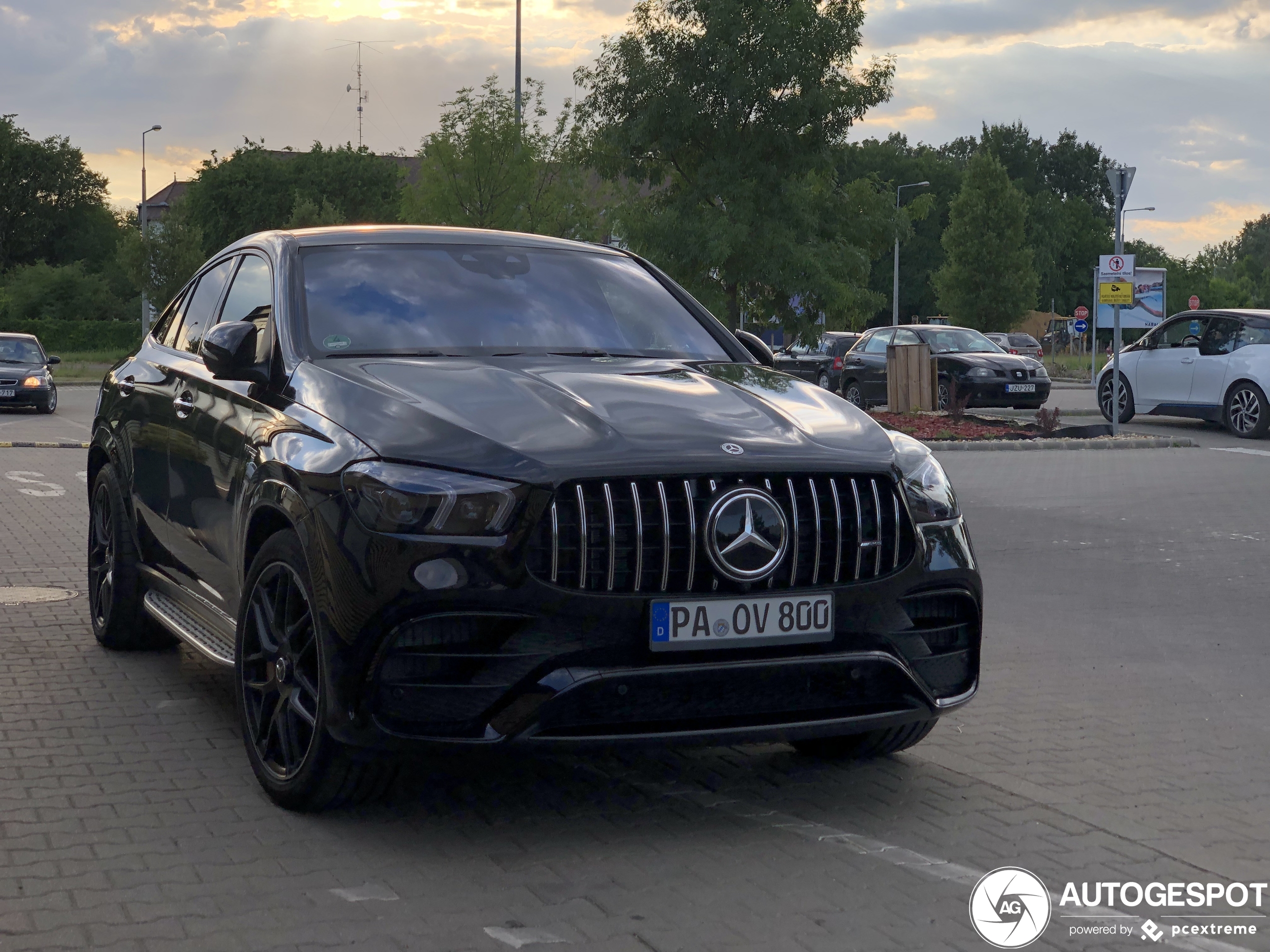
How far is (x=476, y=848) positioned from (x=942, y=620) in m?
1.44

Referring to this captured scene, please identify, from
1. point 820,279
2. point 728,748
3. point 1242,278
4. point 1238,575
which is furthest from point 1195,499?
point 1242,278

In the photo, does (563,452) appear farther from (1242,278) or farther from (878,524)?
(1242,278)

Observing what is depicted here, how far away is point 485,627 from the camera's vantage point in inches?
155

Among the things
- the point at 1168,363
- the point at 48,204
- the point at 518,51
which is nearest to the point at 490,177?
the point at 518,51

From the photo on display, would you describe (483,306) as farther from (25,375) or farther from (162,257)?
(162,257)

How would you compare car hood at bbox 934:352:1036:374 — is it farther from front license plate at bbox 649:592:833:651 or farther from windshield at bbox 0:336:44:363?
front license plate at bbox 649:592:833:651

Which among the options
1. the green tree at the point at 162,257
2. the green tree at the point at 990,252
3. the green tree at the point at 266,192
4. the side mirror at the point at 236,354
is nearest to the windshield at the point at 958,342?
the side mirror at the point at 236,354

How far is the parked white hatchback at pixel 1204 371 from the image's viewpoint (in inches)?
823

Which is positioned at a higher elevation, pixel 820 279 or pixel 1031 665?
pixel 820 279

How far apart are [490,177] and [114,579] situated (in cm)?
3475

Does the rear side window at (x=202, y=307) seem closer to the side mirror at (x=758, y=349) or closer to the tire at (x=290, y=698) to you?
the tire at (x=290, y=698)

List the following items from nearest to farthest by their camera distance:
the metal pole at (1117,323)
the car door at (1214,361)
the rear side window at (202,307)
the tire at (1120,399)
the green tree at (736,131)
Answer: the rear side window at (202,307)
the metal pole at (1117,323)
the car door at (1214,361)
the tire at (1120,399)
the green tree at (736,131)

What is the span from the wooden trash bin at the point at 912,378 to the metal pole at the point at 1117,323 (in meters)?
2.64

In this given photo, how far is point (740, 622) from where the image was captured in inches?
159
